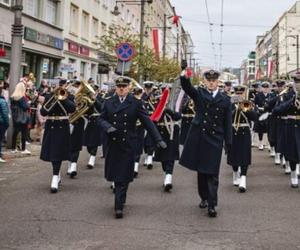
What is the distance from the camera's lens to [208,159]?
7328 mm

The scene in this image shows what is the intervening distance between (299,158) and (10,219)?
5.24 metres

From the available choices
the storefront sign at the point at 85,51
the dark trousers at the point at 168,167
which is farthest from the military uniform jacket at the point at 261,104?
the storefront sign at the point at 85,51

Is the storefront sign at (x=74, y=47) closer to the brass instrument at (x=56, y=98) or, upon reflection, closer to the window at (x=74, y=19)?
the window at (x=74, y=19)

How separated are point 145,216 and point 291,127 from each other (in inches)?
157

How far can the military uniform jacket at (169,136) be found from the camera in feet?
31.0

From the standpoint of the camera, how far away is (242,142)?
9336 mm

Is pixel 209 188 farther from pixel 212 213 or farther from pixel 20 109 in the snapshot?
pixel 20 109

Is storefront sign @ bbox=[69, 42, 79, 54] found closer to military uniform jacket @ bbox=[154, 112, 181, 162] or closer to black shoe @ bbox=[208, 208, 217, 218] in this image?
military uniform jacket @ bbox=[154, 112, 181, 162]

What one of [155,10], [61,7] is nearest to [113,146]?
[61,7]

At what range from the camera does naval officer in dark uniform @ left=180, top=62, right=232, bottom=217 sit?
7312mm

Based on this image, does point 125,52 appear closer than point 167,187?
No

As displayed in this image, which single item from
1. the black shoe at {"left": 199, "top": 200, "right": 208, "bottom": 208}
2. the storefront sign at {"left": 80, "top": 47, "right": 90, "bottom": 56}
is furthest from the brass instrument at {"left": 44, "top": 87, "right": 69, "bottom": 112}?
the storefront sign at {"left": 80, "top": 47, "right": 90, "bottom": 56}

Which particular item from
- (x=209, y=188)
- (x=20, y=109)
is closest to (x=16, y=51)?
(x=20, y=109)

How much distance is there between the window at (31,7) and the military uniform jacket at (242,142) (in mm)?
19007
